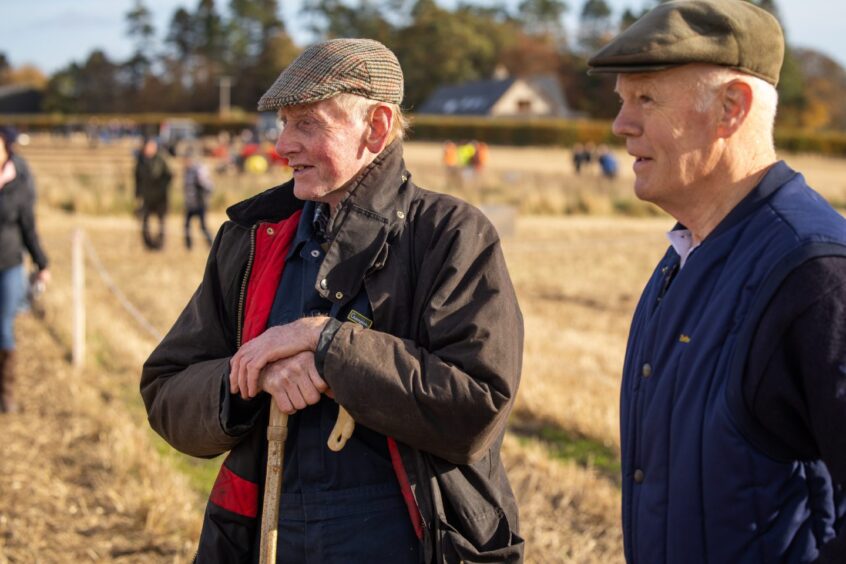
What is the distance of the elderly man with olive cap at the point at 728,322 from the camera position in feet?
5.85

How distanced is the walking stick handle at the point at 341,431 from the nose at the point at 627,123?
0.93 metres

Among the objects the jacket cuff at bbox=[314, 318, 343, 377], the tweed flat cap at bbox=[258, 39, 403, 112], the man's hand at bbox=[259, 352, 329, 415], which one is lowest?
the man's hand at bbox=[259, 352, 329, 415]

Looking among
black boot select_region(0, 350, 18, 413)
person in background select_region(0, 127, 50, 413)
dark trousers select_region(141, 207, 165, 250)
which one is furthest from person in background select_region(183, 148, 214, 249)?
black boot select_region(0, 350, 18, 413)

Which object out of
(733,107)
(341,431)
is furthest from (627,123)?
(341,431)

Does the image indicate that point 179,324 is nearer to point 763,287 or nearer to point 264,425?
point 264,425

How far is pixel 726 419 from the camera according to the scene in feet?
6.13

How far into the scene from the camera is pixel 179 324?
2650 mm

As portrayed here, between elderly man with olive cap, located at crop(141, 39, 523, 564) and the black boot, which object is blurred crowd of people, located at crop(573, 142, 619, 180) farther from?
elderly man with olive cap, located at crop(141, 39, 523, 564)

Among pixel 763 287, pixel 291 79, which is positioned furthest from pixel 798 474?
pixel 291 79

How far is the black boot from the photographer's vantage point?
21.6 feet

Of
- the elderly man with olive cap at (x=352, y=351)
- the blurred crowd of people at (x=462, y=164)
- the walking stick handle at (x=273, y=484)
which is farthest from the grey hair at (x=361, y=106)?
the blurred crowd of people at (x=462, y=164)

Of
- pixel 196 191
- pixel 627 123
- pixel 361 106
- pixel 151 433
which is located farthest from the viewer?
pixel 196 191

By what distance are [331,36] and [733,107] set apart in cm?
9172

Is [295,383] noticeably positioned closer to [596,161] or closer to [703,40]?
[703,40]
